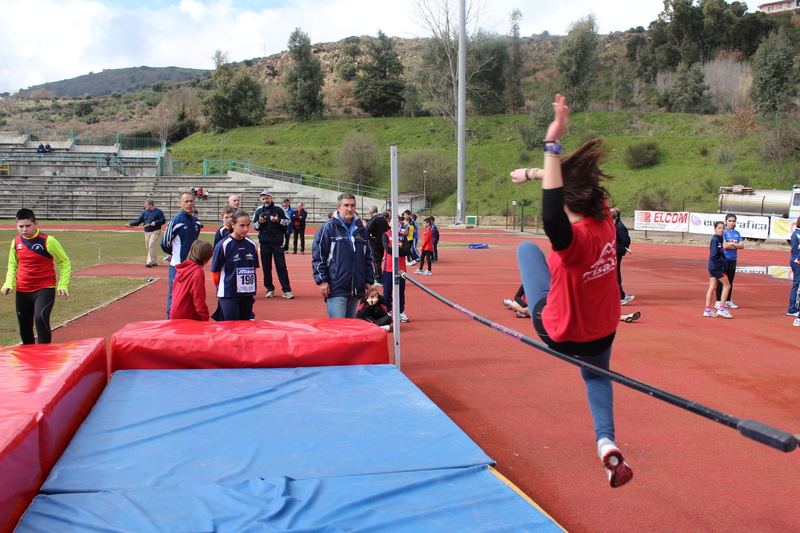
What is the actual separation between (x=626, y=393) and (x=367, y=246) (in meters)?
3.12

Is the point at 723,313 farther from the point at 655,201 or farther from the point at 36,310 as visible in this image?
the point at 655,201

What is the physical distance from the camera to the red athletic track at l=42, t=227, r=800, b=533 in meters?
3.58

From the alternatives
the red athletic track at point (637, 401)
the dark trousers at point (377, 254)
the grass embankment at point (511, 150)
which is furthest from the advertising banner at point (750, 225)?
the dark trousers at point (377, 254)

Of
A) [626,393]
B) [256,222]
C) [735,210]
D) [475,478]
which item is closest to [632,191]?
[735,210]

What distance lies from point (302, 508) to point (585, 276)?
185 centimetres

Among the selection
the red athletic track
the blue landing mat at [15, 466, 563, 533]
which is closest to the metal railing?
the red athletic track

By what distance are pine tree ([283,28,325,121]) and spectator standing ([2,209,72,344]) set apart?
59.9m

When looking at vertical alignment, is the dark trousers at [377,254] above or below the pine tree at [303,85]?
below

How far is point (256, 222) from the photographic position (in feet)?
35.7

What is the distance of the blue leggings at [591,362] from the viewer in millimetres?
2793

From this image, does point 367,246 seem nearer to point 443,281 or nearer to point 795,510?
point 795,510

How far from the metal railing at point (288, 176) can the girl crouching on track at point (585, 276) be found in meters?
42.5

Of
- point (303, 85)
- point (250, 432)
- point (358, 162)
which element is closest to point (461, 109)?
point (358, 162)

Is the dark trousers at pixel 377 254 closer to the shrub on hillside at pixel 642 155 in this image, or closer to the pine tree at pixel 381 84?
the shrub on hillside at pixel 642 155
